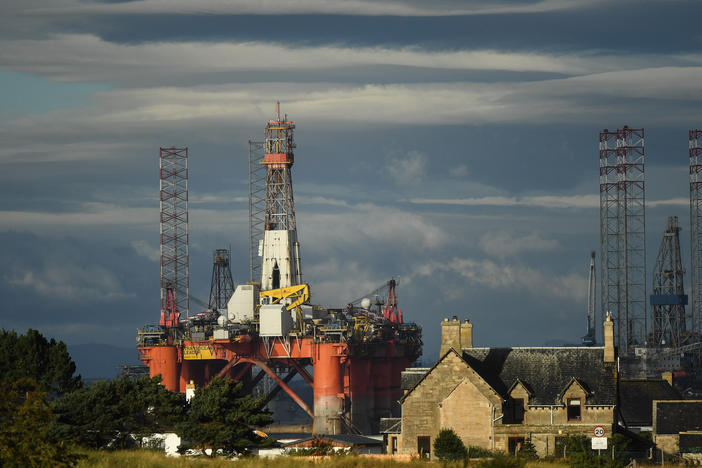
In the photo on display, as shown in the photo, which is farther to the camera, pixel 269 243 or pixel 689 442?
pixel 269 243

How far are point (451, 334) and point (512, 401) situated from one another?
22.0 feet

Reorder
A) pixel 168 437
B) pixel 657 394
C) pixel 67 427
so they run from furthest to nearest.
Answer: pixel 657 394, pixel 168 437, pixel 67 427

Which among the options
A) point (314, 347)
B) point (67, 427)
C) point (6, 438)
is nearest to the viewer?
point (6, 438)

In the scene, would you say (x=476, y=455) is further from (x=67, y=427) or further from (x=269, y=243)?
(x=269, y=243)

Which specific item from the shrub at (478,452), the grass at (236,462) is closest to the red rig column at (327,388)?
the shrub at (478,452)

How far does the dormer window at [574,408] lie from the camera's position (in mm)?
84875

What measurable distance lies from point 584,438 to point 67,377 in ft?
118

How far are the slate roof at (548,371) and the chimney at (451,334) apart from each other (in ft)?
4.54

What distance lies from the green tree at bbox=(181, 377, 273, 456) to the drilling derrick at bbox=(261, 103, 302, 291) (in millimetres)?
99699

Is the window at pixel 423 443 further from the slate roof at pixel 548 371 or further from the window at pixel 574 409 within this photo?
the window at pixel 574 409

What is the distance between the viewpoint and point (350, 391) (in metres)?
164

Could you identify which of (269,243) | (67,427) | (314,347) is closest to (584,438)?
(67,427)

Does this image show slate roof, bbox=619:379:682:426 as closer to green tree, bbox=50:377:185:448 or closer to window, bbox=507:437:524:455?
window, bbox=507:437:524:455

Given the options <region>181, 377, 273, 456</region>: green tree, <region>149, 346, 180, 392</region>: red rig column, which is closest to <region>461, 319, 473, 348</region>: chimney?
<region>181, 377, 273, 456</region>: green tree
